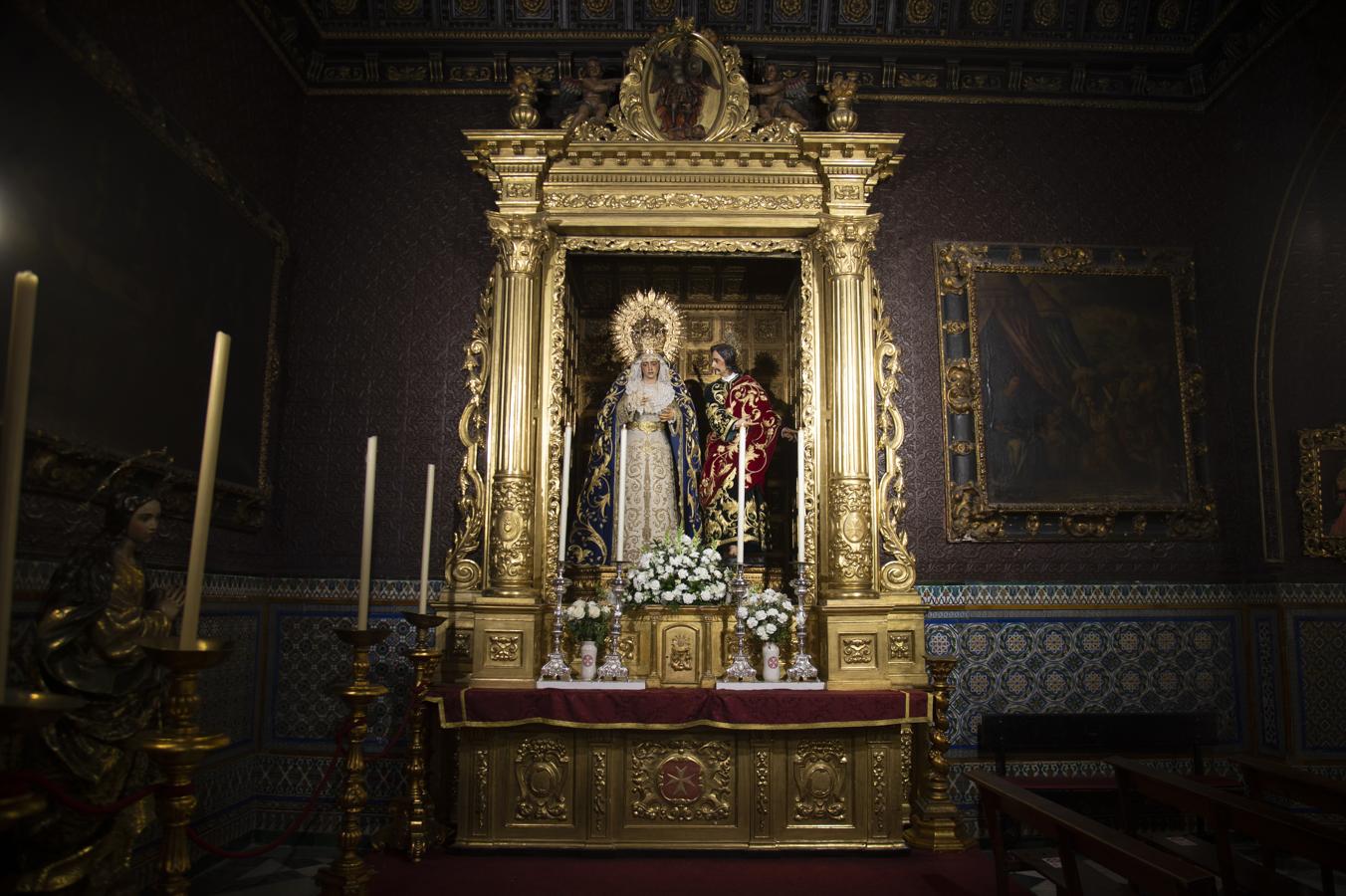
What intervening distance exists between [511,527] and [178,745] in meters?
4.67

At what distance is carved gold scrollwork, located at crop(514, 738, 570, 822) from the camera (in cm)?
630

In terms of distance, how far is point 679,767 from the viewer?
634 cm

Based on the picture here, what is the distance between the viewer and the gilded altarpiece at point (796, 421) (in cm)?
634

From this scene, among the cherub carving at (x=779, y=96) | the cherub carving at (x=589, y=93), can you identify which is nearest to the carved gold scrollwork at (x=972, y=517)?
the cherub carving at (x=779, y=96)

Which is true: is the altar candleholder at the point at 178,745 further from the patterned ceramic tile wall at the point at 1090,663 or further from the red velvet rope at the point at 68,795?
the patterned ceramic tile wall at the point at 1090,663

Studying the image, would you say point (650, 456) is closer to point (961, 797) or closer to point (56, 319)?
point (961, 797)

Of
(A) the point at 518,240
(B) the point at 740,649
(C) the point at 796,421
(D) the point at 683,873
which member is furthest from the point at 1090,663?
(A) the point at 518,240

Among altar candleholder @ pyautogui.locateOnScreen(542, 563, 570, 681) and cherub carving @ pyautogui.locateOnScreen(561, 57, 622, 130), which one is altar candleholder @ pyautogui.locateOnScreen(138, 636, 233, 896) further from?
cherub carving @ pyautogui.locateOnScreen(561, 57, 622, 130)

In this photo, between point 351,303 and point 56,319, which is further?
point 351,303

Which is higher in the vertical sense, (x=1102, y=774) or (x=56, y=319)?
(x=56, y=319)

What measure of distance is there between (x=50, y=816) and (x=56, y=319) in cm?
243

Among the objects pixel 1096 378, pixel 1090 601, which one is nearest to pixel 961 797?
pixel 1090 601

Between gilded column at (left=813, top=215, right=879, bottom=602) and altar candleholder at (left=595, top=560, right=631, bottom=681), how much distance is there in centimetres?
157

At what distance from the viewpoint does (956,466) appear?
7.76 m
